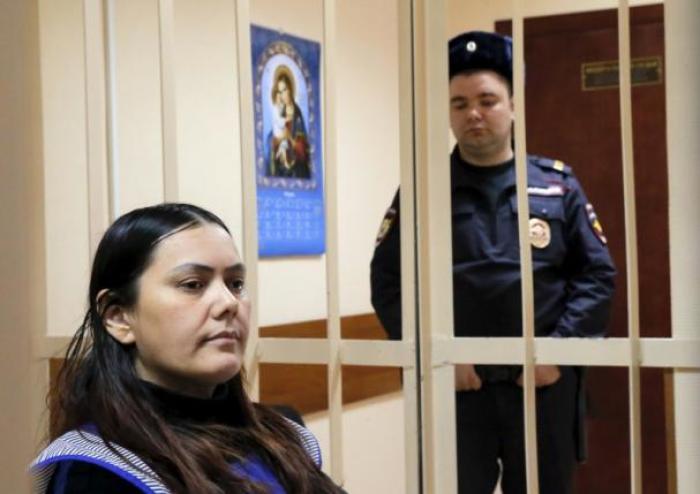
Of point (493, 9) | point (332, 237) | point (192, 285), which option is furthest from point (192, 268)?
point (493, 9)

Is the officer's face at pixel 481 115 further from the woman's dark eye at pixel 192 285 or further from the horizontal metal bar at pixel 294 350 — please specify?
the woman's dark eye at pixel 192 285

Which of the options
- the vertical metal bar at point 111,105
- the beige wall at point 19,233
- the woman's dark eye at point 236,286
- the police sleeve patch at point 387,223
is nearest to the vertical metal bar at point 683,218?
the police sleeve patch at point 387,223

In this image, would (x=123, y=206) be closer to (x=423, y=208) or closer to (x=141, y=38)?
(x=141, y=38)

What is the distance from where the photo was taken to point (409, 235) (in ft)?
5.24

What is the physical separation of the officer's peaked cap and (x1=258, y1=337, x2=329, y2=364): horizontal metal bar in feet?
1.74

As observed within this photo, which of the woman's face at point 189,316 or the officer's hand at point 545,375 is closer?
the woman's face at point 189,316

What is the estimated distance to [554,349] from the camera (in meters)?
1.49

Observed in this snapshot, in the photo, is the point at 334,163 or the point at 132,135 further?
the point at 132,135

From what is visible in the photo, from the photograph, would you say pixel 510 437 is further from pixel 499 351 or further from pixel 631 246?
pixel 631 246

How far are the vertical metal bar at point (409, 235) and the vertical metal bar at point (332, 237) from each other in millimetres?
124

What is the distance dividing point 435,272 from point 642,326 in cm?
141

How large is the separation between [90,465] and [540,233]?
90 centimetres

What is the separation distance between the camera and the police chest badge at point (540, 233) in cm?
173

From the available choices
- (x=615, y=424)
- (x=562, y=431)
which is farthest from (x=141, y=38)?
(x=615, y=424)
